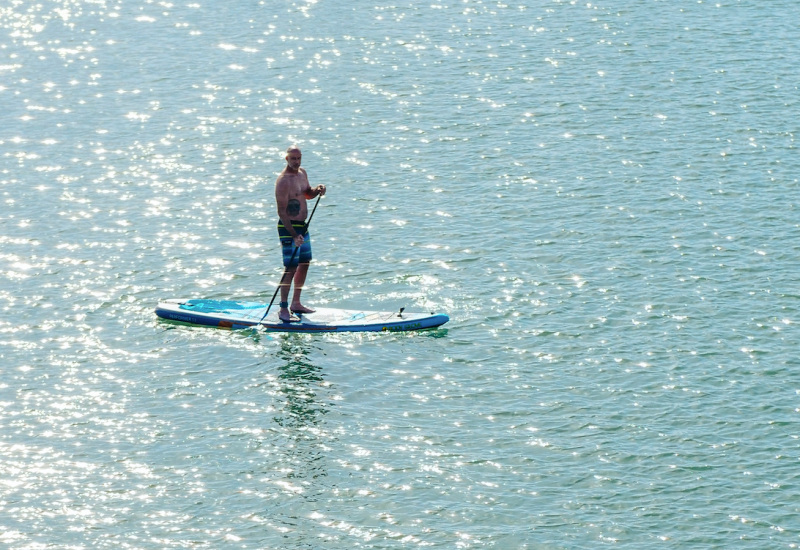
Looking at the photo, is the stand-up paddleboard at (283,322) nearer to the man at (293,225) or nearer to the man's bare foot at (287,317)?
the man's bare foot at (287,317)

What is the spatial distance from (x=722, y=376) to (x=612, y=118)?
14.4 metres

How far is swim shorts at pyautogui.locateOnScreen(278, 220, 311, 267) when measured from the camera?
78.7ft

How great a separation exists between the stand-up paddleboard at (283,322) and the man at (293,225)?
278 mm

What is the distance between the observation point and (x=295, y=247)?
78.7 ft

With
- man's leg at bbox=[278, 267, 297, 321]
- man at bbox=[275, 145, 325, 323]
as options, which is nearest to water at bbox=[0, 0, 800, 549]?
man's leg at bbox=[278, 267, 297, 321]

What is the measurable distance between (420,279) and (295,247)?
3340 mm

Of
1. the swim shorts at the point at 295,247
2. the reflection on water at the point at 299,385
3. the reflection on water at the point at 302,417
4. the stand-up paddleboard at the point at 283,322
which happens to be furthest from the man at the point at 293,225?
the reflection on water at the point at 302,417

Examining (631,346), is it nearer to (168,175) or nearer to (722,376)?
(722,376)

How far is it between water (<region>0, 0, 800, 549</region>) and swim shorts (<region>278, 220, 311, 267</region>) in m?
1.47

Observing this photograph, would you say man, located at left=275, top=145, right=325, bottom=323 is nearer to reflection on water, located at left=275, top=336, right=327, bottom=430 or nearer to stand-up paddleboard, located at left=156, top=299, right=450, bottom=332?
stand-up paddleboard, located at left=156, top=299, right=450, bottom=332

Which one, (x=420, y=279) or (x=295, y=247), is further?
(x=420, y=279)

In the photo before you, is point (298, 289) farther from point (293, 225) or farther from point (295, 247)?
point (293, 225)

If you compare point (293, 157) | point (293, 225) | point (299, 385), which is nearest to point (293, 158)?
point (293, 157)

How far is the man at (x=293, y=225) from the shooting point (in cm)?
2362
